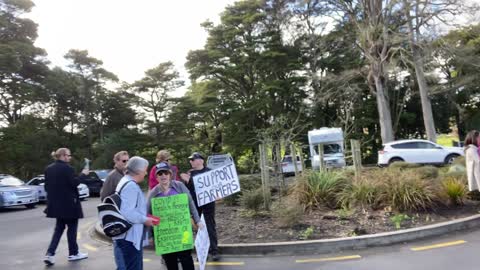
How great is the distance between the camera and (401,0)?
24562 mm

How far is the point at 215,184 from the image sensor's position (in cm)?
663

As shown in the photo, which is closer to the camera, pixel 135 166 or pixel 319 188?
pixel 135 166

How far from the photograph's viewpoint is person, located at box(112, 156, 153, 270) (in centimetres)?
427

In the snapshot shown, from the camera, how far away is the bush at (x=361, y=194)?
8.95m

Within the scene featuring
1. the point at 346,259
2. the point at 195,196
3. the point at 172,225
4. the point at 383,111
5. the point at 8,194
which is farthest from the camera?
the point at 383,111

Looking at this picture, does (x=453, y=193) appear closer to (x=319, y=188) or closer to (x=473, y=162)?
(x=473, y=162)

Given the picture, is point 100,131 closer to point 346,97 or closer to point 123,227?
point 346,97

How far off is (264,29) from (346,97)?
32.0 ft

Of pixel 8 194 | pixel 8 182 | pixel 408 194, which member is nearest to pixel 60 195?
pixel 408 194

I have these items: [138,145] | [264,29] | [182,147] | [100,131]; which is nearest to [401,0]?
[264,29]

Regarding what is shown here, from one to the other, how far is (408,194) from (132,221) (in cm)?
617

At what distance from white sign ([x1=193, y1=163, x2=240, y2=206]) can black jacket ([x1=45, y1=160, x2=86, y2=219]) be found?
77.1 inches

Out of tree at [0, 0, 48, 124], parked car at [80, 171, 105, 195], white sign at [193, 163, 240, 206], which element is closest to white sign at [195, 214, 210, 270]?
white sign at [193, 163, 240, 206]

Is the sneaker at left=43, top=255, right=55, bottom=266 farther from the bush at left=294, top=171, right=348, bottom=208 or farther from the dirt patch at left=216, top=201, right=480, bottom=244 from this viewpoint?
the bush at left=294, top=171, right=348, bottom=208
